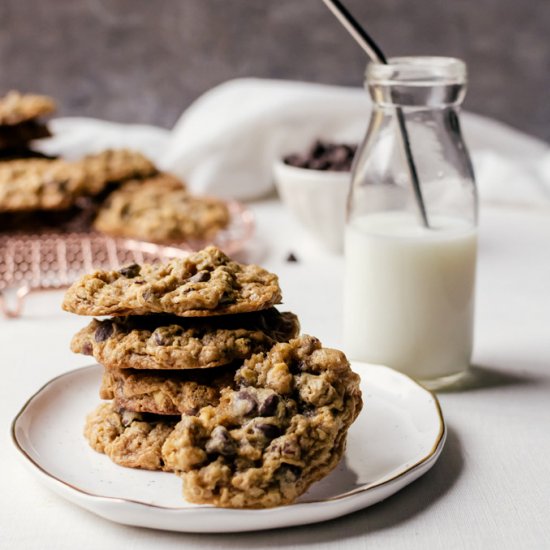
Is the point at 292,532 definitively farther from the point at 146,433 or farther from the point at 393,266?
the point at 393,266

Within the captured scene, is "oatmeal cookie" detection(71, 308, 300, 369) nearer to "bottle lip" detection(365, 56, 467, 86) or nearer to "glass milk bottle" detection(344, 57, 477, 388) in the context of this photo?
"glass milk bottle" detection(344, 57, 477, 388)

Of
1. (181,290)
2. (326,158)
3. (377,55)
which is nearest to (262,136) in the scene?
(326,158)

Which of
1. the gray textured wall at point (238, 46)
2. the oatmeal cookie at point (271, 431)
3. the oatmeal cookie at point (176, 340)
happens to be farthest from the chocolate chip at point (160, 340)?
the gray textured wall at point (238, 46)

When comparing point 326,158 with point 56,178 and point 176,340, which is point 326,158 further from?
point 176,340

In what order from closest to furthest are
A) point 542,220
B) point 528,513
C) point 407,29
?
1. point 528,513
2. point 542,220
3. point 407,29

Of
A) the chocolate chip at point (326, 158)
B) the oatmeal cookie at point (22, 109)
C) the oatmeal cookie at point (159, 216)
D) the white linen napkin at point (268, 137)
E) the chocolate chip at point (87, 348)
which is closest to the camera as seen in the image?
the chocolate chip at point (87, 348)

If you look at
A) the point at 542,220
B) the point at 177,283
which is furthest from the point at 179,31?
the point at 177,283

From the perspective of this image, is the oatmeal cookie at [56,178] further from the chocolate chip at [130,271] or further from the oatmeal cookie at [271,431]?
the oatmeal cookie at [271,431]
